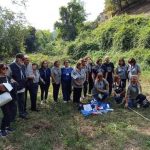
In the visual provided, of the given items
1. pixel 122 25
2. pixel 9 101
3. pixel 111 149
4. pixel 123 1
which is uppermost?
pixel 123 1

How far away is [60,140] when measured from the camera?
927 cm

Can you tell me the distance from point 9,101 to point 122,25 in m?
24.4

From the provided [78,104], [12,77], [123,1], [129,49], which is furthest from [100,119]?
[123,1]

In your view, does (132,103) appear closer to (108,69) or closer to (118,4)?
(108,69)

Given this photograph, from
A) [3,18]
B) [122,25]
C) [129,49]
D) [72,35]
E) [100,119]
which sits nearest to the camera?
[100,119]

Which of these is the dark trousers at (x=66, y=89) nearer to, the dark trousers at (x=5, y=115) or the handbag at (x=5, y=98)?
the dark trousers at (x=5, y=115)

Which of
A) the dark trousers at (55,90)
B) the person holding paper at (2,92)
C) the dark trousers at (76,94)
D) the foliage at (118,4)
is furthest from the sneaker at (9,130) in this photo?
the foliage at (118,4)

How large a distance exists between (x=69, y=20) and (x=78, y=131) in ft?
156

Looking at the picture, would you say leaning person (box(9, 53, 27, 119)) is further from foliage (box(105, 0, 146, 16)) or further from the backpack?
foliage (box(105, 0, 146, 16))

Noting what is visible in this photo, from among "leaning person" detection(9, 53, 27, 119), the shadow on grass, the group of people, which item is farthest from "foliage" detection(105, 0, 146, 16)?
"leaning person" detection(9, 53, 27, 119)

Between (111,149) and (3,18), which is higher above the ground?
(3,18)

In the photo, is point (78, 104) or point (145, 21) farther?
point (145, 21)

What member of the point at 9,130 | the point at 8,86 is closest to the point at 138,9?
the point at 9,130

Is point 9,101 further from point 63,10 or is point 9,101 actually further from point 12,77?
point 63,10
